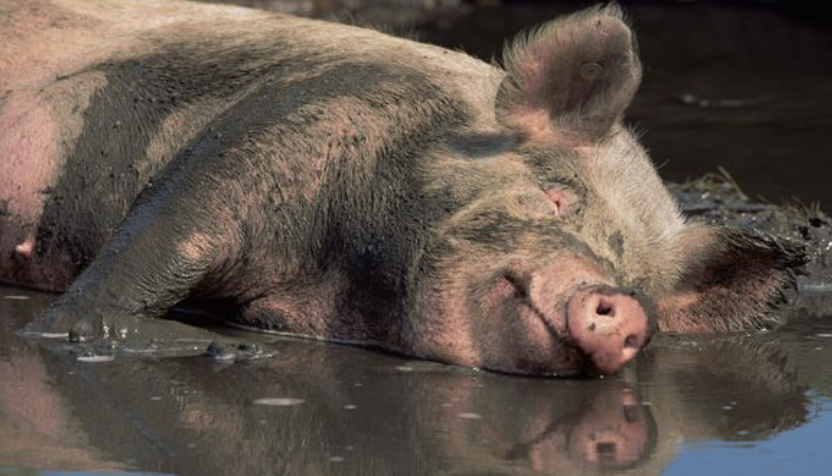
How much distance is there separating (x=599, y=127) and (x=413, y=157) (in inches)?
23.7

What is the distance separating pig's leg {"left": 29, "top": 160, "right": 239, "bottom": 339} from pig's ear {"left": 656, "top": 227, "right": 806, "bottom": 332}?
4.87 feet

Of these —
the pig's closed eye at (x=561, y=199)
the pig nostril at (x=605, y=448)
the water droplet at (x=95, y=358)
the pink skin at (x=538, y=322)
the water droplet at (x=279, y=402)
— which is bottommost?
the water droplet at (x=95, y=358)

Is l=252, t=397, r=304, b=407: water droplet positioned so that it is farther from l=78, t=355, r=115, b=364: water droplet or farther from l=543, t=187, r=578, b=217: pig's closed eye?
l=543, t=187, r=578, b=217: pig's closed eye

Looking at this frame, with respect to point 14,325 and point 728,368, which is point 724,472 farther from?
point 14,325

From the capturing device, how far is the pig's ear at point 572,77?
6453mm

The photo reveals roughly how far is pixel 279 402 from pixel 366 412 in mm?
257

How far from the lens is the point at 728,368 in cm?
632

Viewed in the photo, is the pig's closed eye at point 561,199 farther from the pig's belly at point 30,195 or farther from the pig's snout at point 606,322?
the pig's belly at point 30,195

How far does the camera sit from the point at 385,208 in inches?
254

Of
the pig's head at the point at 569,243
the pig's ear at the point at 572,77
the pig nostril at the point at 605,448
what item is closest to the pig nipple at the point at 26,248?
the pig's head at the point at 569,243

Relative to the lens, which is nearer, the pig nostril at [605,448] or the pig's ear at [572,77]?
the pig nostril at [605,448]

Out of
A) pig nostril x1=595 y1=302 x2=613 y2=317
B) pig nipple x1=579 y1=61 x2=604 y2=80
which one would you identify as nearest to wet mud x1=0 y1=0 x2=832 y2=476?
pig nostril x1=595 y1=302 x2=613 y2=317

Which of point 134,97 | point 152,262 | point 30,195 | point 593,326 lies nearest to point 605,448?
point 593,326

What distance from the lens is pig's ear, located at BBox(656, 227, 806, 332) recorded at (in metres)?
6.66
